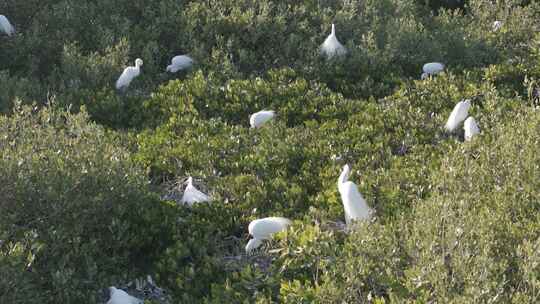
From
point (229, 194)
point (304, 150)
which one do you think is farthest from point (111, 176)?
point (304, 150)

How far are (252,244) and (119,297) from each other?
0.97 m

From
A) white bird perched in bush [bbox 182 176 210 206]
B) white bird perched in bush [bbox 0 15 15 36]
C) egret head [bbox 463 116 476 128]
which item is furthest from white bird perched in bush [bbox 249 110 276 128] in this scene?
white bird perched in bush [bbox 0 15 15 36]

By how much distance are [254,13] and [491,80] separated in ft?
8.88

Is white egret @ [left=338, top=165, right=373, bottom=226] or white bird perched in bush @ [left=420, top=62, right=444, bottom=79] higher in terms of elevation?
white egret @ [left=338, top=165, right=373, bottom=226]

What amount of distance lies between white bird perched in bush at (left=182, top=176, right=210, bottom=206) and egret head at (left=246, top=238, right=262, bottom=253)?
653 millimetres

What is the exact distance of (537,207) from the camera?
462 cm

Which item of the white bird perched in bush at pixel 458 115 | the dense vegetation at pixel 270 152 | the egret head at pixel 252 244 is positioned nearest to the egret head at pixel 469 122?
the dense vegetation at pixel 270 152

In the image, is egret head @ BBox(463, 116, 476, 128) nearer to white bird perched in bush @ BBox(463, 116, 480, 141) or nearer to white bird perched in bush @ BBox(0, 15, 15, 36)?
white bird perched in bush @ BBox(463, 116, 480, 141)

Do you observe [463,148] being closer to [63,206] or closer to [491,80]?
[491,80]

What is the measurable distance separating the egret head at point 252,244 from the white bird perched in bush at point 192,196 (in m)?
0.65

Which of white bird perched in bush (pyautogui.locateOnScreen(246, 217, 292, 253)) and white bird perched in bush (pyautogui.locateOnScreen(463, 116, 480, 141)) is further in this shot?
white bird perched in bush (pyautogui.locateOnScreen(463, 116, 480, 141))

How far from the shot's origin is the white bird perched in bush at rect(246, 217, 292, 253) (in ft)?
16.6

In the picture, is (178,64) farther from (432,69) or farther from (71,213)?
(71,213)

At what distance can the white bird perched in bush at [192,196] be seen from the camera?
559 cm
